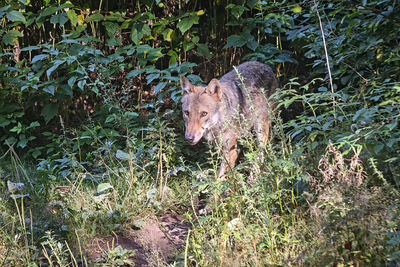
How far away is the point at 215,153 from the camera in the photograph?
400cm

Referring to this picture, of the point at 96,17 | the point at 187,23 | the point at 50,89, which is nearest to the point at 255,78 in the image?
the point at 187,23

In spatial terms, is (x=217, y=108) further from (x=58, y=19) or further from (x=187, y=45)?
(x=58, y=19)

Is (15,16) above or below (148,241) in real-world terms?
above

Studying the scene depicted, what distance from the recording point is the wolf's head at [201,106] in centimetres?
561

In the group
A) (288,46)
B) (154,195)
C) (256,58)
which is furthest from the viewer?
(288,46)

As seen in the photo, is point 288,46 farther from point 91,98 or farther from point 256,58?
point 91,98

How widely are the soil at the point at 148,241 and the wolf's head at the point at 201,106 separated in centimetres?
131

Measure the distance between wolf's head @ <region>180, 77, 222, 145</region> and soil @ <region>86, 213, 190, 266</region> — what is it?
1.31m

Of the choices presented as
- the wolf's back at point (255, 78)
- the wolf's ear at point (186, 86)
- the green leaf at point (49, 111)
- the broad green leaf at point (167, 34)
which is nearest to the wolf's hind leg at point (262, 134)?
the wolf's back at point (255, 78)

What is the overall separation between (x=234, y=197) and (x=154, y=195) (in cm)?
124

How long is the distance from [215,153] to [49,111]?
4138mm

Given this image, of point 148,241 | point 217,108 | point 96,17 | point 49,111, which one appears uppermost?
point 96,17

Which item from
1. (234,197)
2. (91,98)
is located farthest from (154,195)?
(91,98)

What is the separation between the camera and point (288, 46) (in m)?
7.79
